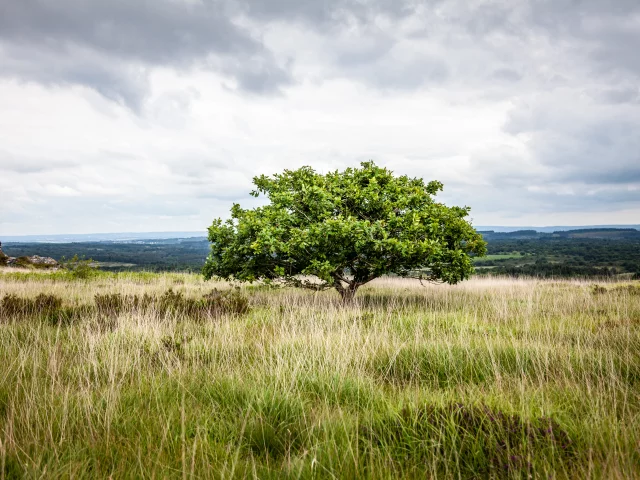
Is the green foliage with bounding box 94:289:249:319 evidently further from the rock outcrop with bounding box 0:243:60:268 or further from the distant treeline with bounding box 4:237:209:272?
the rock outcrop with bounding box 0:243:60:268

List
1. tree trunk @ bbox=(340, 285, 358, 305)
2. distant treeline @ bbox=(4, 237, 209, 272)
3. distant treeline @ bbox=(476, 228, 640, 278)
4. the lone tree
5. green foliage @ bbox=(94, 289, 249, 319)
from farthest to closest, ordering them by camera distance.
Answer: distant treeline @ bbox=(4, 237, 209, 272)
distant treeline @ bbox=(476, 228, 640, 278)
tree trunk @ bbox=(340, 285, 358, 305)
the lone tree
green foliage @ bbox=(94, 289, 249, 319)

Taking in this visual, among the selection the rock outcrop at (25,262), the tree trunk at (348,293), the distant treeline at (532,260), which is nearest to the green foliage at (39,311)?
the tree trunk at (348,293)

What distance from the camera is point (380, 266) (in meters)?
9.60

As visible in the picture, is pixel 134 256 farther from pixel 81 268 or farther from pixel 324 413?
pixel 324 413

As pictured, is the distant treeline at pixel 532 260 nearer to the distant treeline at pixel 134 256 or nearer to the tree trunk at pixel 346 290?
the distant treeline at pixel 134 256

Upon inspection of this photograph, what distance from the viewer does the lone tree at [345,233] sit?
9180 mm

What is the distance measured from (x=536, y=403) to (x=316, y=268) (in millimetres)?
6222

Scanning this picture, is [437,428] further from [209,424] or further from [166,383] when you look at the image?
[166,383]

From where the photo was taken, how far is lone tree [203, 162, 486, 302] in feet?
30.1

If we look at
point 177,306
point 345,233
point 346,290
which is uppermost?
→ point 345,233

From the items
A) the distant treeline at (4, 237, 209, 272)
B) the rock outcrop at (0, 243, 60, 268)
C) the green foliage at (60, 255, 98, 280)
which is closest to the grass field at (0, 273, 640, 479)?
the green foliage at (60, 255, 98, 280)

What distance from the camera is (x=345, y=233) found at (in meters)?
8.77

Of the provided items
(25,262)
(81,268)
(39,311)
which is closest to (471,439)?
(39,311)

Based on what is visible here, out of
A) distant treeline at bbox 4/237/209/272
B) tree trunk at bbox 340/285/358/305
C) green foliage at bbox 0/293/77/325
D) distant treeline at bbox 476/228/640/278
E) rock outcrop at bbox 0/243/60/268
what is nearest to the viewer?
green foliage at bbox 0/293/77/325
